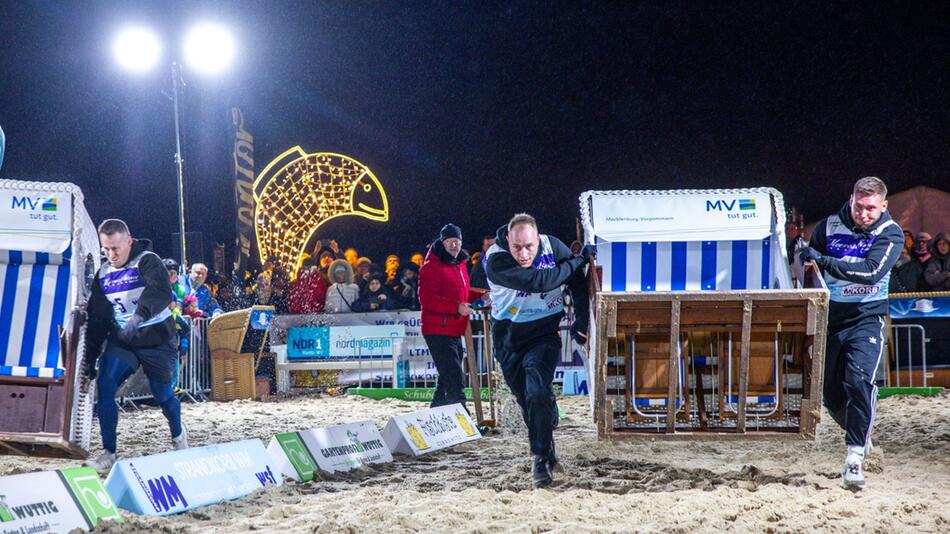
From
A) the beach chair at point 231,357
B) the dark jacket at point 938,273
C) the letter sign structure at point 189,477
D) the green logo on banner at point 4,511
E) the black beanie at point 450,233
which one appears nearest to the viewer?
the green logo on banner at point 4,511

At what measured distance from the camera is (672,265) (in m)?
7.86

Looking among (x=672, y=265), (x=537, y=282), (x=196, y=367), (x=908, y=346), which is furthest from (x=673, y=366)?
(x=196, y=367)

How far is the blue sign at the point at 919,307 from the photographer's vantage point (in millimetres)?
12297

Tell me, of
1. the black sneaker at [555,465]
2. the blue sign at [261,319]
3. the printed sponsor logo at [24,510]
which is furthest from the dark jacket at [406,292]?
the printed sponsor logo at [24,510]

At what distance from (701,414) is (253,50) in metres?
23.4

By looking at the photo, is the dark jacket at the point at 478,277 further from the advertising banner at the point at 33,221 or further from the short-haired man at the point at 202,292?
the short-haired man at the point at 202,292

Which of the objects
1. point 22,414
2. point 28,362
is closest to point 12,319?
point 28,362

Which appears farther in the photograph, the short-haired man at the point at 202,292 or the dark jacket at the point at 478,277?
the short-haired man at the point at 202,292

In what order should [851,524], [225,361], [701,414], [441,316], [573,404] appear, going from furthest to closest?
[225,361], [573,404], [441,316], [701,414], [851,524]

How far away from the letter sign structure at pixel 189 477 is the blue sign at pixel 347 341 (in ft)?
25.7

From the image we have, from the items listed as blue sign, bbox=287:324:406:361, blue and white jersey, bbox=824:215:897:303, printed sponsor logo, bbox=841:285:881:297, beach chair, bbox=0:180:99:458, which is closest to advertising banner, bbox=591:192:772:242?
blue and white jersey, bbox=824:215:897:303

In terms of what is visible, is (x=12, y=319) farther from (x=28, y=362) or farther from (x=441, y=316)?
(x=441, y=316)

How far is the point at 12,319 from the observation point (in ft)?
23.9

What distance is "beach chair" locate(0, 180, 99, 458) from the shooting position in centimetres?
688
